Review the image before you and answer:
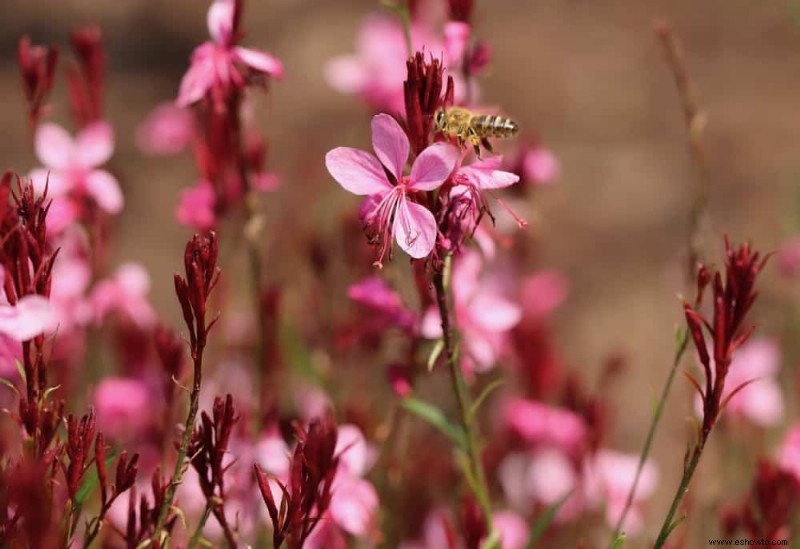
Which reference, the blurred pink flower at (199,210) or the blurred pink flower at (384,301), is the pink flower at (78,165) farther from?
the blurred pink flower at (384,301)

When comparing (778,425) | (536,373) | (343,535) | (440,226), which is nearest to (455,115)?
(440,226)

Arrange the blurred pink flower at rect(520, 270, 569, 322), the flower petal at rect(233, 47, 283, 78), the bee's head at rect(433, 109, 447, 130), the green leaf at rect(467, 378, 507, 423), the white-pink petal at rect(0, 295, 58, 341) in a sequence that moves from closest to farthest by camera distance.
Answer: the white-pink petal at rect(0, 295, 58, 341) < the bee's head at rect(433, 109, 447, 130) < the green leaf at rect(467, 378, 507, 423) < the flower petal at rect(233, 47, 283, 78) < the blurred pink flower at rect(520, 270, 569, 322)

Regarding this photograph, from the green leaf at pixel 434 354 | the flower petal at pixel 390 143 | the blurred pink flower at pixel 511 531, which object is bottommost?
the blurred pink flower at pixel 511 531

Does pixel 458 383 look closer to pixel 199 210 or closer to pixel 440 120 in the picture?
pixel 440 120

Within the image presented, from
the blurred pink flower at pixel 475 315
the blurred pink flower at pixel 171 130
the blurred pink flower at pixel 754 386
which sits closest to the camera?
the blurred pink flower at pixel 475 315

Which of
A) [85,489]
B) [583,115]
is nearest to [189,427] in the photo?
[85,489]

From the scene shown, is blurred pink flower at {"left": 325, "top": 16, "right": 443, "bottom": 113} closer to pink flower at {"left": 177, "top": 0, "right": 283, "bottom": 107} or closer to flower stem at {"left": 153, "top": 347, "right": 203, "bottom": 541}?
pink flower at {"left": 177, "top": 0, "right": 283, "bottom": 107}

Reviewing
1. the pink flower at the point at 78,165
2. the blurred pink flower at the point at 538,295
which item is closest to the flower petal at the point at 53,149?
the pink flower at the point at 78,165

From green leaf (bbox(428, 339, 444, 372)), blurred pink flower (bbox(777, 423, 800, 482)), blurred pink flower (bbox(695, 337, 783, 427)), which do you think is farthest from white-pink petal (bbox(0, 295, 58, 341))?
blurred pink flower (bbox(695, 337, 783, 427))
